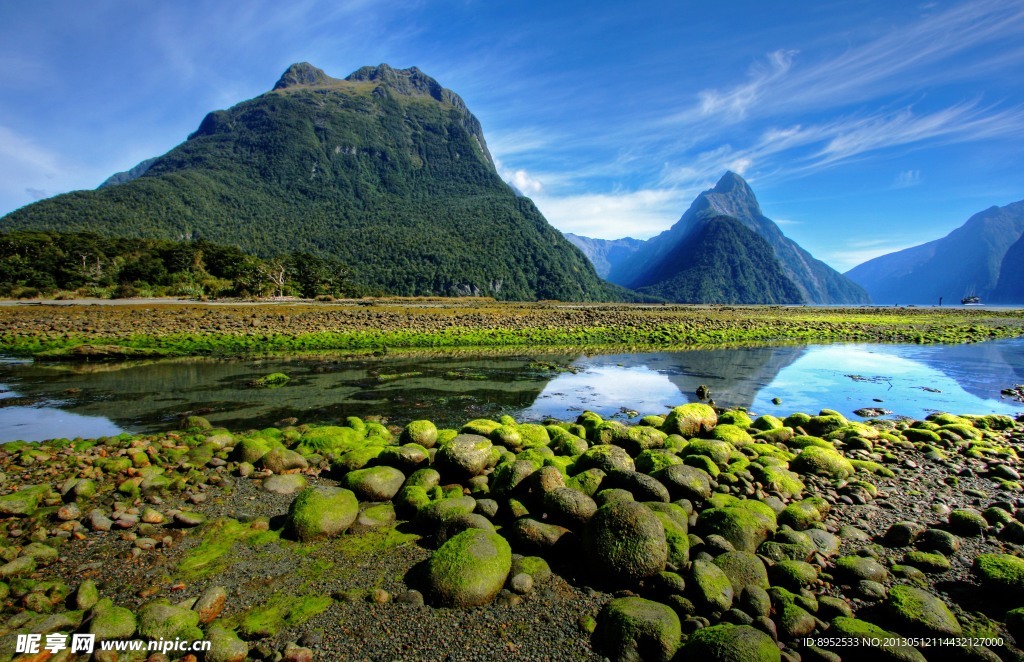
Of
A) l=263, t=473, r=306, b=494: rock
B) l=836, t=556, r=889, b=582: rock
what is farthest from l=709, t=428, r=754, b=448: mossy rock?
l=263, t=473, r=306, b=494: rock

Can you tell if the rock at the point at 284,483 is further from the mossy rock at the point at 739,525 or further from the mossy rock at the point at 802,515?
the mossy rock at the point at 802,515

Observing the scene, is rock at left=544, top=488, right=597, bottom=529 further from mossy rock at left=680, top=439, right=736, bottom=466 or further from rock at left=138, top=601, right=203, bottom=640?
rock at left=138, top=601, right=203, bottom=640

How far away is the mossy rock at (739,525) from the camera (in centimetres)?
650

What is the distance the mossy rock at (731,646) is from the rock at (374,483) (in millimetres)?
5464

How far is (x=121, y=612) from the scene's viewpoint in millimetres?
4762

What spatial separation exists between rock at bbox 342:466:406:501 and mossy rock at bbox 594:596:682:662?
182 inches

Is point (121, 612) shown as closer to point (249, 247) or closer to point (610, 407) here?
point (610, 407)

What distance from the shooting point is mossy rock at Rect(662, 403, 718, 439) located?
11703 mm

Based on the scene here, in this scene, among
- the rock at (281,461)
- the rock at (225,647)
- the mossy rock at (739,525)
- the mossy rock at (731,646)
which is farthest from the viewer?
the rock at (281,461)

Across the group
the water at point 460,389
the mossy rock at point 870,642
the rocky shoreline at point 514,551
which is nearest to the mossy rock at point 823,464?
the rocky shoreline at point 514,551

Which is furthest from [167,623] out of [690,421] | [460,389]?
[460,389]

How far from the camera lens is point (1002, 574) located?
5.60 metres

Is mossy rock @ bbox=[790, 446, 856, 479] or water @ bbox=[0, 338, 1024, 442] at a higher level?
mossy rock @ bbox=[790, 446, 856, 479]

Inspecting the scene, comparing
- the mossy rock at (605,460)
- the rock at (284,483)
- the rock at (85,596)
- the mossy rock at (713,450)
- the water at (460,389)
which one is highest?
the mossy rock at (605,460)
